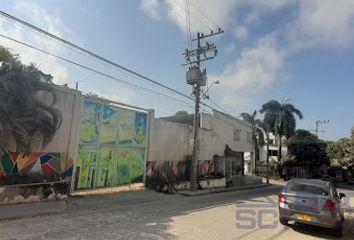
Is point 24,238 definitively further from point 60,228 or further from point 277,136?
point 277,136

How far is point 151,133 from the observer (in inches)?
865

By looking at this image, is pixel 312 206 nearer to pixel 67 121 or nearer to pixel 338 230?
pixel 338 230

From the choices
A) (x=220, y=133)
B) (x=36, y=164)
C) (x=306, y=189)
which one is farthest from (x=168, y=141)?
(x=306, y=189)

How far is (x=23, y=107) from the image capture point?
1254 centimetres

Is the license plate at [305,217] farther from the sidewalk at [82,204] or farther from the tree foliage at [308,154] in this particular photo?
the tree foliage at [308,154]

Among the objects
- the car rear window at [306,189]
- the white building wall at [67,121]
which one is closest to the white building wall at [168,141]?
the white building wall at [67,121]

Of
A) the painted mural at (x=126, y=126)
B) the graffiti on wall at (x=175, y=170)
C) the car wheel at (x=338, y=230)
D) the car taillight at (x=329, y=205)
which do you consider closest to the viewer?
the car taillight at (x=329, y=205)

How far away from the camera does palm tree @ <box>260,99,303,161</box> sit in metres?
52.7

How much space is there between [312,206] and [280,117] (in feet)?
141

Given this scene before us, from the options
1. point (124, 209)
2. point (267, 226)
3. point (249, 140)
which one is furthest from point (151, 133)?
point (249, 140)

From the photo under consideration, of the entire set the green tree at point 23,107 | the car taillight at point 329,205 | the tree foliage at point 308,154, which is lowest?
the car taillight at point 329,205

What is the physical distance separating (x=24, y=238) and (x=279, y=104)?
163ft

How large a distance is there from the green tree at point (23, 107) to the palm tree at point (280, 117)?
43097 mm

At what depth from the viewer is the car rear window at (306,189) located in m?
11.4
